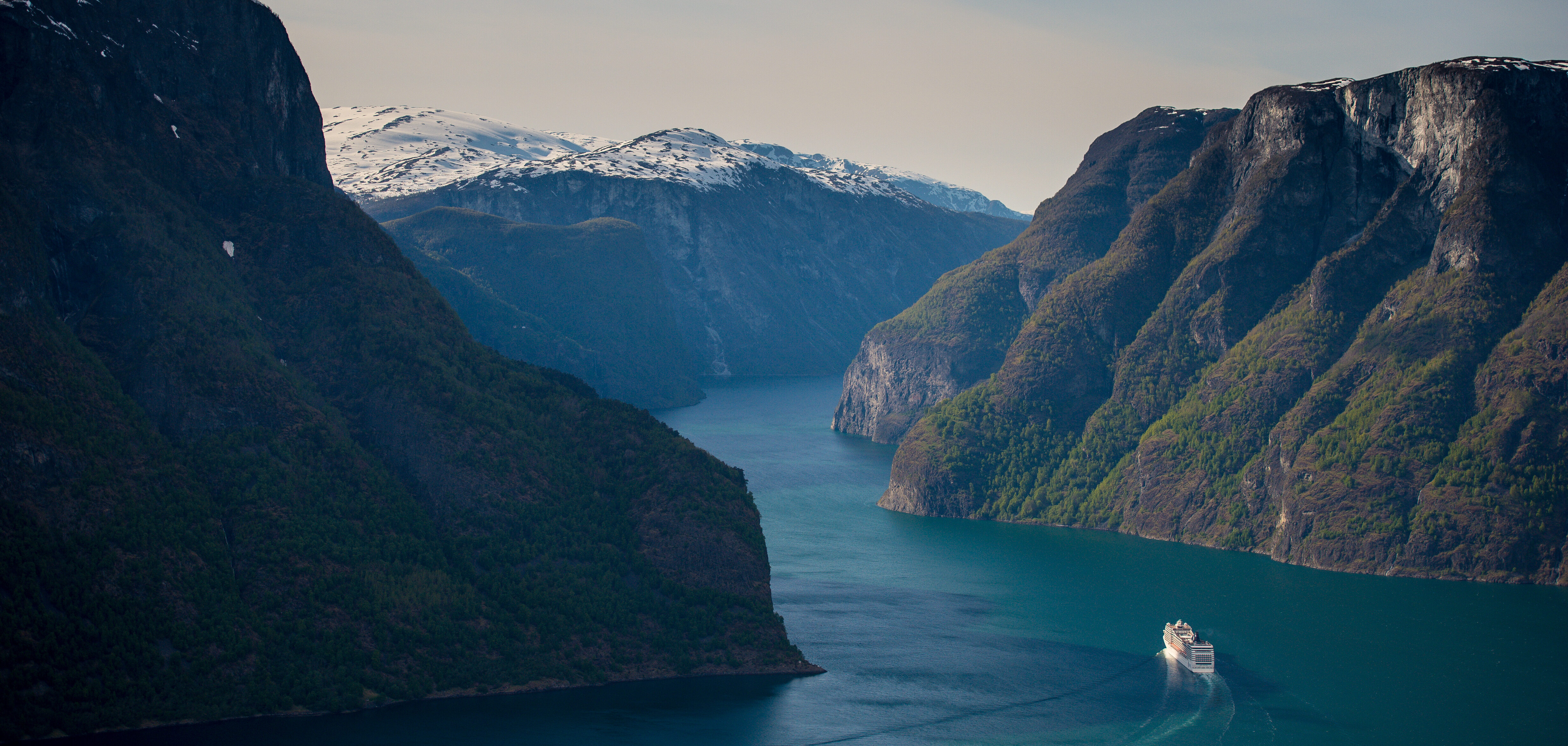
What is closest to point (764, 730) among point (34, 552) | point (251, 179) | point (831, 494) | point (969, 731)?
point (969, 731)

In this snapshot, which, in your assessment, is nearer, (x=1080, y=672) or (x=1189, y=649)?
(x=1080, y=672)

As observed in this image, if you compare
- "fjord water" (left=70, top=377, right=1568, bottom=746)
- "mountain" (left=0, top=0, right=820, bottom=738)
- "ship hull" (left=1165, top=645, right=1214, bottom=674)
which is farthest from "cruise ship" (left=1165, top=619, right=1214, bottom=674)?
"mountain" (left=0, top=0, right=820, bottom=738)

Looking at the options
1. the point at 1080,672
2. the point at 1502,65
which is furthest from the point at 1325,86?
the point at 1080,672

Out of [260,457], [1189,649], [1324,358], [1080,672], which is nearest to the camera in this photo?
[260,457]

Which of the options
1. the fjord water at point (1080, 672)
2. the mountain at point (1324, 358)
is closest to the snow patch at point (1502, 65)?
the mountain at point (1324, 358)

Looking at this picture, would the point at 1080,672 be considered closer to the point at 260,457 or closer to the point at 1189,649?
the point at 1189,649

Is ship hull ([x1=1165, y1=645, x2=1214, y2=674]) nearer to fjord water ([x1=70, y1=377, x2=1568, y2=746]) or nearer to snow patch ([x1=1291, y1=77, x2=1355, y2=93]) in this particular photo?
fjord water ([x1=70, y1=377, x2=1568, y2=746])
